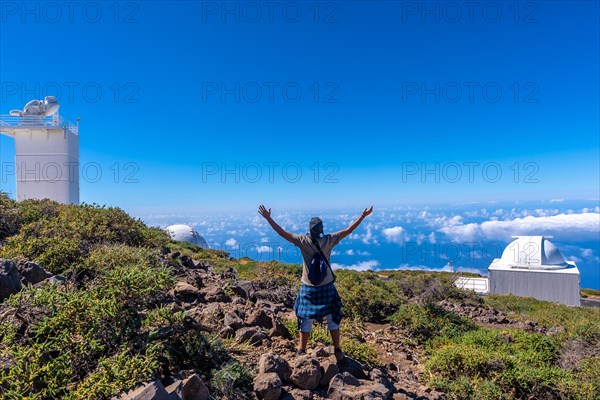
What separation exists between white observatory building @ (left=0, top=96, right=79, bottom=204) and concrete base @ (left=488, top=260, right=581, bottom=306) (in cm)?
2406

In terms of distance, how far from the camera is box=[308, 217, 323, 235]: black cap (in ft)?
12.7

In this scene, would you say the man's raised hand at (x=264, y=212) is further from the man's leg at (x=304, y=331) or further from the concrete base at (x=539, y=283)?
the concrete base at (x=539, y=283)

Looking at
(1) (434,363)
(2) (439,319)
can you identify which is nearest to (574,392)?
(1) (434,363)

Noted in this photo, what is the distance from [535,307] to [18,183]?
973 inches

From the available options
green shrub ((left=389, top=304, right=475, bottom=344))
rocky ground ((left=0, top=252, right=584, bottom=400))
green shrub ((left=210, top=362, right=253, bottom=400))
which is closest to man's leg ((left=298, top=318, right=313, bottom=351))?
rocky ground ((left=0, top=252, right=584, bottom=400))

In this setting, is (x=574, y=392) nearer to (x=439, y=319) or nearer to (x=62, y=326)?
(x=439, y=319)

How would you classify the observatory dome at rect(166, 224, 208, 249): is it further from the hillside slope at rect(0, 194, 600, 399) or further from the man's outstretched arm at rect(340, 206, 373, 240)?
the man's outstretched arm at rect(340, 206, 373, 240)

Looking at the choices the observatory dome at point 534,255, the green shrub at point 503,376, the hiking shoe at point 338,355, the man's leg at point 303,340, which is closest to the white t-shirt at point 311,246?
the man's leg at point 303,340

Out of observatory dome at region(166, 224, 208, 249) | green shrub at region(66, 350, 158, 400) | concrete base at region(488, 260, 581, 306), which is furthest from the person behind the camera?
observatory dome at region(166, 224, 208, 249)

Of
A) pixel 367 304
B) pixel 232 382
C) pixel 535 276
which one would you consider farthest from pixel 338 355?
pixel 535 276

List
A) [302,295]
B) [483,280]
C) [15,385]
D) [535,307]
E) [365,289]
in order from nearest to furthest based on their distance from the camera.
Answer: [15,385], [302,295], [365,289], [535,307], [483,280]

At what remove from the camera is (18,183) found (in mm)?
18266

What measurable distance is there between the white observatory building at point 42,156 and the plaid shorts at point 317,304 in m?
19.3

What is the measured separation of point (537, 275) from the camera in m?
18.6
